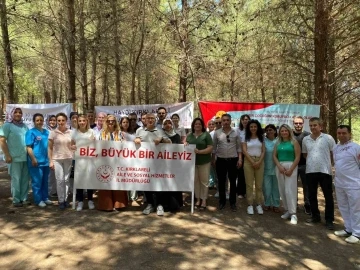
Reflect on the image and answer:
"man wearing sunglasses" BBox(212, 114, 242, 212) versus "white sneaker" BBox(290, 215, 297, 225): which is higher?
"man wearing sunglasses" BBox(212, 114, 242, 212)

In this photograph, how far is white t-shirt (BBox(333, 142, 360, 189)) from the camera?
4.73 m

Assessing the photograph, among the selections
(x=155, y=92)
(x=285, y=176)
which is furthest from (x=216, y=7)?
(x=155, y=92)

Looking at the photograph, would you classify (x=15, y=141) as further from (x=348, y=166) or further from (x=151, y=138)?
(x=348, y=166)

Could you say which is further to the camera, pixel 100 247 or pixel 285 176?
pixel 285 176

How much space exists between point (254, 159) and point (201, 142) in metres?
1.02

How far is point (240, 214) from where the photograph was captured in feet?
19.0

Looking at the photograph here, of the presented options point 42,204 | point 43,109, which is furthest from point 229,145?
point 43,109

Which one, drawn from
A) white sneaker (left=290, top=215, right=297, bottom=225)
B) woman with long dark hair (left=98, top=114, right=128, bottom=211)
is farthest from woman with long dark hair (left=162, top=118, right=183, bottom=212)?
white sneaker (left=290, top=215, right=297, bottom=225)

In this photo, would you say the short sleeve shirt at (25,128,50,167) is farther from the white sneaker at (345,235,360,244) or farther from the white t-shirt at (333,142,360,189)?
the white sneaker at (345,235,360,244)

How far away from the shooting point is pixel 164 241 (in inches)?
175

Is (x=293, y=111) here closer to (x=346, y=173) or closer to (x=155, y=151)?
(x=346, y=173)

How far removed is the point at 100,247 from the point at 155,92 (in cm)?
2341

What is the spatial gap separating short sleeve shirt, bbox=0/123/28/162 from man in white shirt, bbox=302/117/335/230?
5.10m

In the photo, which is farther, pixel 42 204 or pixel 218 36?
pixel 218 36
